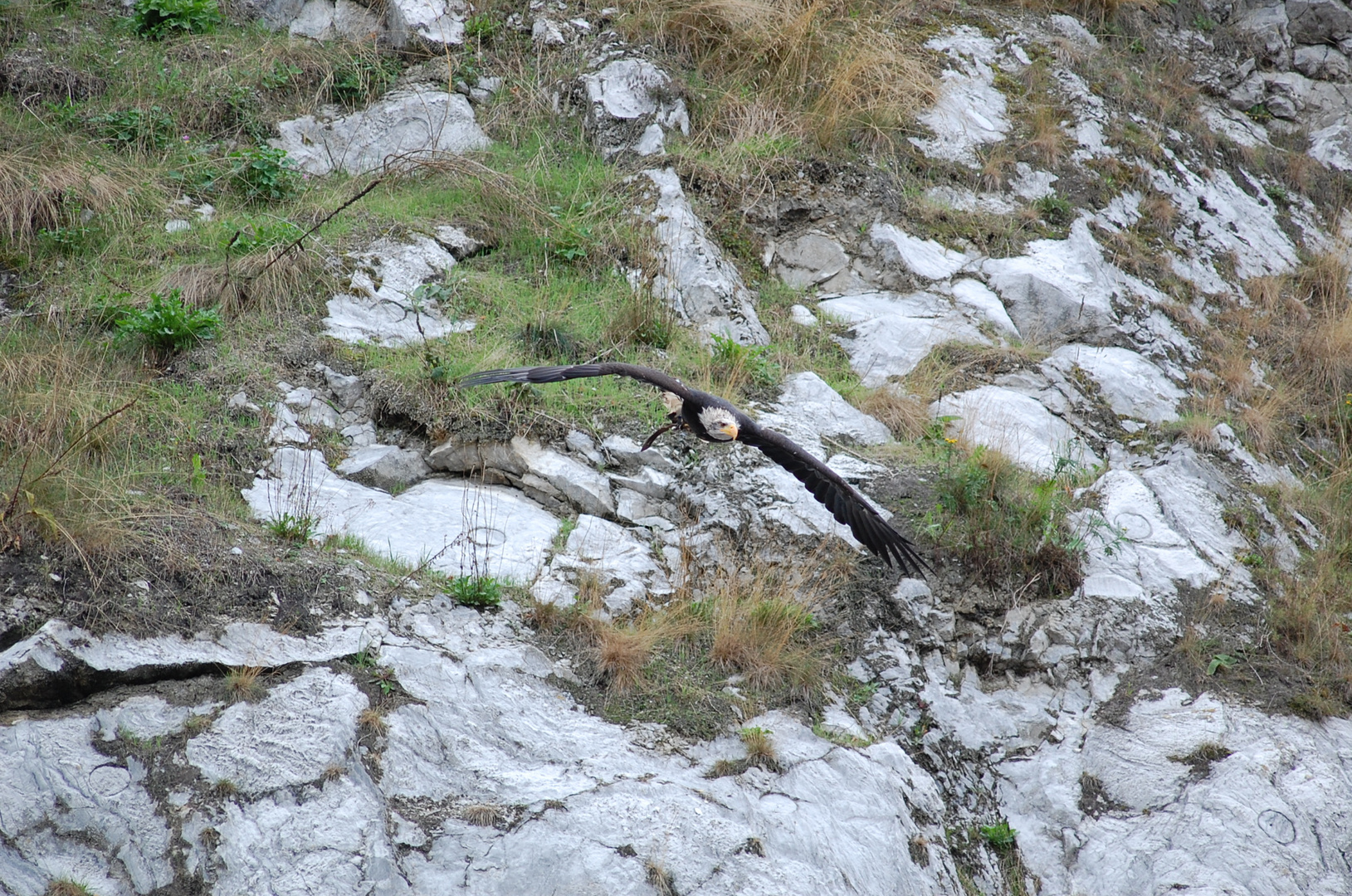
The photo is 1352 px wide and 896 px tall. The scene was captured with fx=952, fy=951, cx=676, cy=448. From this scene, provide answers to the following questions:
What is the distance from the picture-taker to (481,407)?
512 cm

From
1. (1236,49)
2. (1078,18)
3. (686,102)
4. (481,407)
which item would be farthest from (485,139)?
(1236,49)

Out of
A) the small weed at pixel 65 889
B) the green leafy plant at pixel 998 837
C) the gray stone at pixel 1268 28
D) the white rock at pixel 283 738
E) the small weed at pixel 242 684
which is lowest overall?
the green leafy plant at pixel 998 837

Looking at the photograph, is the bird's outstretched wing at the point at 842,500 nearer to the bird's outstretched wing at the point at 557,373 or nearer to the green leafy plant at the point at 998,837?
the bird's outstretched wing at the point at 557,373

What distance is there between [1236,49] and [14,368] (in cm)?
1142

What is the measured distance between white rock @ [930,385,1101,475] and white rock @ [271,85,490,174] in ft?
13.7

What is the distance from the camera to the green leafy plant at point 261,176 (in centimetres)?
659

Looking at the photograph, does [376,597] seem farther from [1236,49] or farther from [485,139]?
[1236,49]

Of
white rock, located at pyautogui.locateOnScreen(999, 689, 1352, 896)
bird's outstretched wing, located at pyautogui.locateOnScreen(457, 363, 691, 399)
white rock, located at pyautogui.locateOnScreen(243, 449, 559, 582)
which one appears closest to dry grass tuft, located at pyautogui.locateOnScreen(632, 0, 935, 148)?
bird's outstretched wing, located at pyautogui.locateOnScreen(457, 363, 691, 399)

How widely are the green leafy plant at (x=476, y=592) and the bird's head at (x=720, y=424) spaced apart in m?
1.30

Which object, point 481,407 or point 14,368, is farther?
point 481,407

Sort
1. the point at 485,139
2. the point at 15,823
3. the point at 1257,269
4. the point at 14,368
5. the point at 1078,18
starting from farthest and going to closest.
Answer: the point at 1078,18
the point at 1257,269
the point at 485,139
the point at 14,368
the point at 15,823

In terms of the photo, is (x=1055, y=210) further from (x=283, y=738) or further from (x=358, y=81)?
(x=283, y=738)

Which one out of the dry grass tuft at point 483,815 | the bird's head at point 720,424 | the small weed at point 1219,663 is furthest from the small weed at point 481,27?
the small weed at point 1219,663

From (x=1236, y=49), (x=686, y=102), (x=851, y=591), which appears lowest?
(x=851, y=591)
